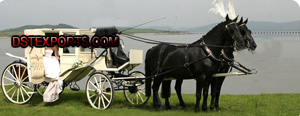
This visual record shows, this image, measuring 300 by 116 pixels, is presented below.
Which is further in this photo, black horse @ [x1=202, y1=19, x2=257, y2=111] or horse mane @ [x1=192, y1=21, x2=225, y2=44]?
horse mane @ [x1=192, y1=21, x2=225, y2=44]

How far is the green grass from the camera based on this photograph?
962 centimetres

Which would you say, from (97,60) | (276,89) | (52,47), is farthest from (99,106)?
(276,89)

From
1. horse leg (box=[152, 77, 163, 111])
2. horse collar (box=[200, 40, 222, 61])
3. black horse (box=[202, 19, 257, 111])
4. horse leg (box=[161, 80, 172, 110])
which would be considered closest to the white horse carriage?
horse leg (box=[152, 77, 163, 111])

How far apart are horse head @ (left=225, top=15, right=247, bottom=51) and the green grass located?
6.00ft

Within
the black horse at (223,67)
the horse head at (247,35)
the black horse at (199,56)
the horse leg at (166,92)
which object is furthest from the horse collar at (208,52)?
the horse leg at (166,92)

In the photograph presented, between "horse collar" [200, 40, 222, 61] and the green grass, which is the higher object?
"horse collar" [200, 40, 222, 61]

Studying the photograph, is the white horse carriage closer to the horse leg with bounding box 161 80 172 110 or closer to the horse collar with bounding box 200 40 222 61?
the horse leg with bounding box 161 80 172 110

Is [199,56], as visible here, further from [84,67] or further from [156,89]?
[84,67]

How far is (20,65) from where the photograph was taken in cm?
1117

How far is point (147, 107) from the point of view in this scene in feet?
35.4

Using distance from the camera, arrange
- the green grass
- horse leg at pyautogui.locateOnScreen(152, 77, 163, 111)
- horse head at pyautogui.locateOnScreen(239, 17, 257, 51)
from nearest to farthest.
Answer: horse head at pyautogui.locateOnScreen(239, 17, 257, 51)
the green grass
horse leg at pyautogui.locateOnScreen(152, 77, 163, 111)

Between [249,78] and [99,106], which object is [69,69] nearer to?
[99,106]

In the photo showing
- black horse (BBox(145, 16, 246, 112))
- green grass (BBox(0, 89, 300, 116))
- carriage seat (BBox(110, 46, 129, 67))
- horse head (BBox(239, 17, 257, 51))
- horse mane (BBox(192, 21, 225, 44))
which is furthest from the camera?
carriage seat (BBox(110, 46, 129, 67))

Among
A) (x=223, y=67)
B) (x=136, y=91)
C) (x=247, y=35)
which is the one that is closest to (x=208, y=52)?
(x=223, y=67)
